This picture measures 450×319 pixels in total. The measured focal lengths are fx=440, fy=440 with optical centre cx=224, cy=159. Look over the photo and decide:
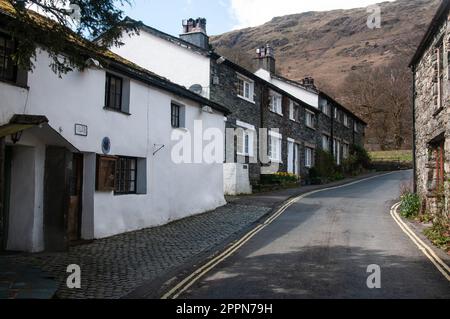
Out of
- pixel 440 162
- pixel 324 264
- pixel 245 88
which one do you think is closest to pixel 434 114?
pixel 440 162

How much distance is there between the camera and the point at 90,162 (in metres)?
11.0

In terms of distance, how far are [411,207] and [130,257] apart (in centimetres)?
1051

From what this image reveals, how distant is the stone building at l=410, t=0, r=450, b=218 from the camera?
454 inches

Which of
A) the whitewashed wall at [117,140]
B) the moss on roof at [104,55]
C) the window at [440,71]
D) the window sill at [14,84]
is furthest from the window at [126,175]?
the window at [440,71]

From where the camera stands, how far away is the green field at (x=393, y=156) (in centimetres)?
4528

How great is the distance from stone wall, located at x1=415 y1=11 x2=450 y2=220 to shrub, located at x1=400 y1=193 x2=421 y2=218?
0.33m

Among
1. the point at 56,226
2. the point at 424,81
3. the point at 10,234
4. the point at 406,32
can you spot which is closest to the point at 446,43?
the point at 424,81

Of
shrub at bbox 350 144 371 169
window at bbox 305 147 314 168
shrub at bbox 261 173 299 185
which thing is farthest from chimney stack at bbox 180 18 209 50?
shrub at bbox 350 144 371 169

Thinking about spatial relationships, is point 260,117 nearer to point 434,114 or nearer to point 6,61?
point 434,114

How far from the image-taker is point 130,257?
933 centimetres

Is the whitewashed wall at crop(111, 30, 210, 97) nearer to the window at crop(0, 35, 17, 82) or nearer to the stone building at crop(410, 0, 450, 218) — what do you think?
the stone building at crop(410, 0, 450, 218)

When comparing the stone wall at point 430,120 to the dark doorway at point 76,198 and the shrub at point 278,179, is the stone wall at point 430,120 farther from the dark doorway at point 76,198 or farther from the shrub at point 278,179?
the shrub at point 278,179

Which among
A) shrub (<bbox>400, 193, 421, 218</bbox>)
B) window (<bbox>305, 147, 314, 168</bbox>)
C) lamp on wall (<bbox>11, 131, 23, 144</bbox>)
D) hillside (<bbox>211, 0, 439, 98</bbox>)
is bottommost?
shrub (<bbox>400, 193, 421, 218</bbox>)
